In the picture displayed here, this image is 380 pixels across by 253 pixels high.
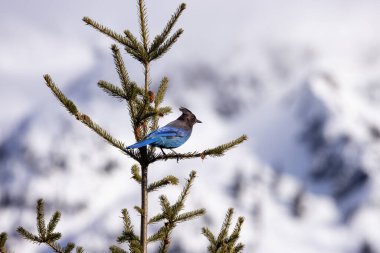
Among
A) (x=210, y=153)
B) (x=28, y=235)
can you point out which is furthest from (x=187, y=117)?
(x=28, y=235)

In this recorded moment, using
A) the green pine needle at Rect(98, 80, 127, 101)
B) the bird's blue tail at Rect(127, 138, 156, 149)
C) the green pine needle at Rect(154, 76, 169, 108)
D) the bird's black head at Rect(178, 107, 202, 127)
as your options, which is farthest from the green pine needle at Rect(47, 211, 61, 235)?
the bird's black head at Rect(178, 107, 202, 127)

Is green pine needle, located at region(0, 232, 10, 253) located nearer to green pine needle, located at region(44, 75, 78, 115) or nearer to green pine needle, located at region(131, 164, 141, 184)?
green pine needle, located at region(44, 75, 78, 115)

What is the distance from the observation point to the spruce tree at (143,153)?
25.7 ft

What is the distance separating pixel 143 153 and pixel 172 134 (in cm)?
55

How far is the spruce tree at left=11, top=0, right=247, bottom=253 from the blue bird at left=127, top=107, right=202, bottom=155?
0.65ft

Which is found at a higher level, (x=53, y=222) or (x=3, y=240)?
(x=53, y=222)

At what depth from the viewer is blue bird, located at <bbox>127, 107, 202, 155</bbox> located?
8.24m

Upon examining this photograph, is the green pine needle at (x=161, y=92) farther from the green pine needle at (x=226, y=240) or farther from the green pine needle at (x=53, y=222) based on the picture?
the green pine needle at (x=53, y=222)

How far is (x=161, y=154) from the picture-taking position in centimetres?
838

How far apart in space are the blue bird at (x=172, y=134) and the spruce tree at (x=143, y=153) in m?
0.20

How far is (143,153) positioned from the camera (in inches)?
331

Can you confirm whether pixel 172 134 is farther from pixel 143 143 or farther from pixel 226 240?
pixel 226 240

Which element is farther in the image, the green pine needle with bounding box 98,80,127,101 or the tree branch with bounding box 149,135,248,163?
the green pine needle with bounding box 98,80,127,101

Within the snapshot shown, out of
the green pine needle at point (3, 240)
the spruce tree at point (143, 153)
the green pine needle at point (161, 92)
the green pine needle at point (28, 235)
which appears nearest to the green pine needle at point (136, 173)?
the spruce tree at point (143, 153)
